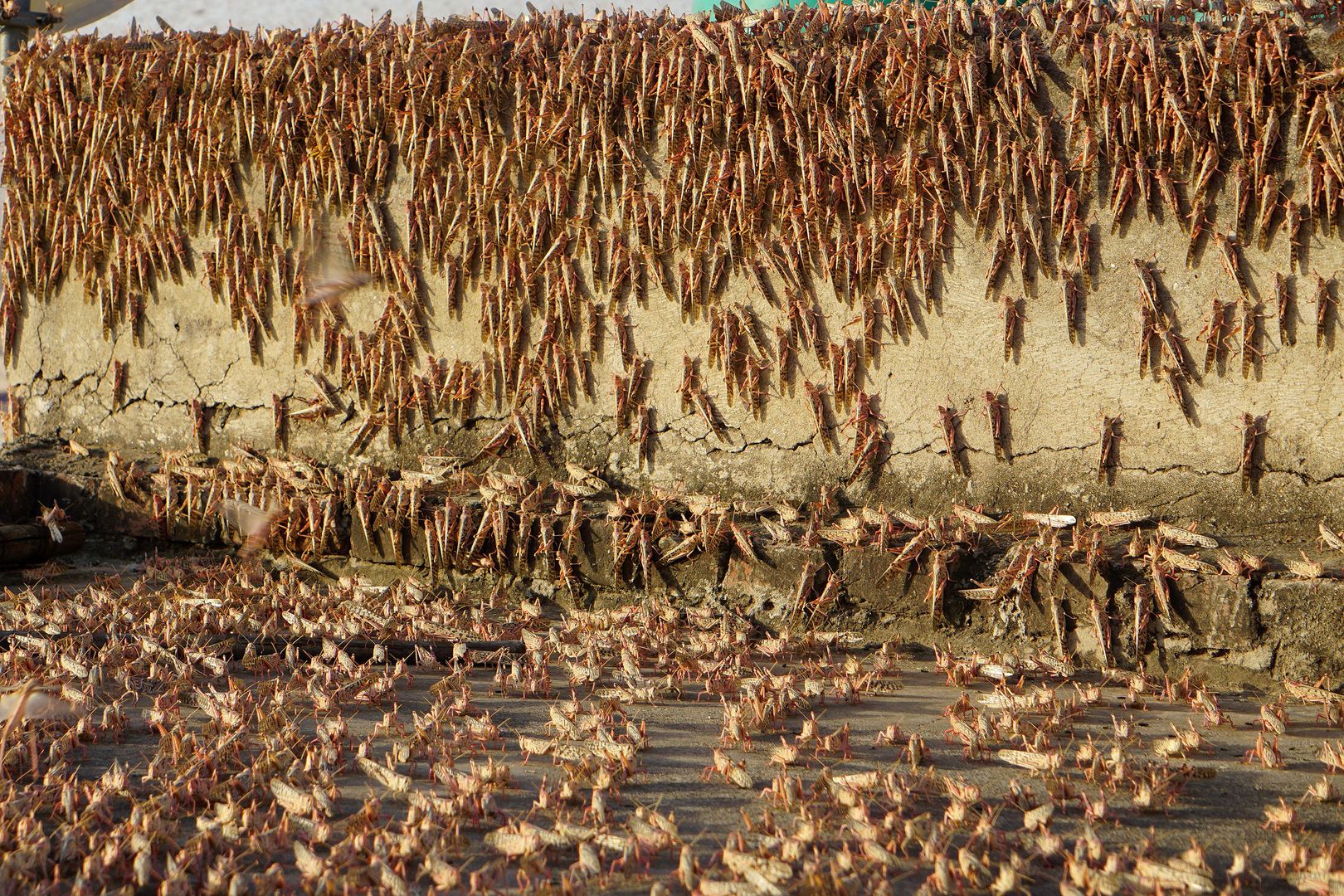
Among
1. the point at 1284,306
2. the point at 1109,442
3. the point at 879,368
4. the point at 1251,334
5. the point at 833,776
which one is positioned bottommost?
the point at 833,776

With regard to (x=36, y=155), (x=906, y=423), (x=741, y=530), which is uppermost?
(x=36, y=155)

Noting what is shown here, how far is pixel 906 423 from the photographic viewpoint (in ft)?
15.0

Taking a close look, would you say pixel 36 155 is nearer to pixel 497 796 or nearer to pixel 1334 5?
pixel 497 796

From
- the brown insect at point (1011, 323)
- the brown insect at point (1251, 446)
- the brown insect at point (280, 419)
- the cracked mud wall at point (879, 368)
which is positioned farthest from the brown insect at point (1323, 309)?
the brown insect at point (280, 419)

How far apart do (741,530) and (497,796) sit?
194 centimetres

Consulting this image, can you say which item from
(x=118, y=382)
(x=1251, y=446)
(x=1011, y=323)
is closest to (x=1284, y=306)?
(x=1251, y=446)

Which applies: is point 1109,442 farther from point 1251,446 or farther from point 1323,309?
point 1323,309

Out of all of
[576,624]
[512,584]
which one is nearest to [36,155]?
[512,584]

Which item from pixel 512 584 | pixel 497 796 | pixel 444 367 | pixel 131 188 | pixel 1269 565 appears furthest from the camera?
pixel 131 188

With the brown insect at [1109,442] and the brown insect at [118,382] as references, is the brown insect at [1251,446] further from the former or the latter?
the brown insect at [118,382]

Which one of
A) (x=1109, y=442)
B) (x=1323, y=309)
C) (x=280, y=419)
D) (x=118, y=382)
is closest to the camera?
(x=1323, y=309)

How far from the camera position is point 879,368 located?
4.61 m

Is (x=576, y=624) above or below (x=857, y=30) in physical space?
below

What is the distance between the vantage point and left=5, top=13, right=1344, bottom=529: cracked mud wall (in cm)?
403
